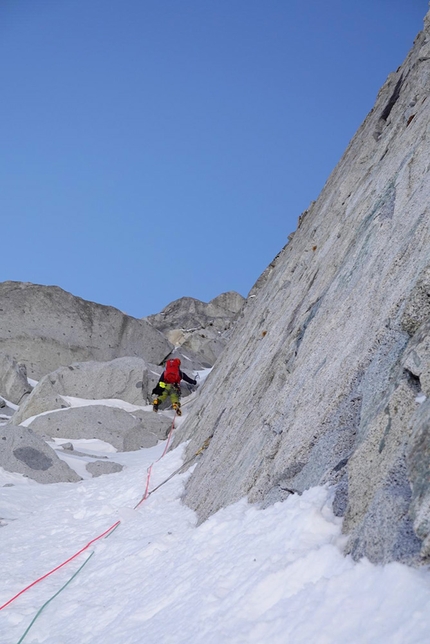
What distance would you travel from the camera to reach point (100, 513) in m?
10.7

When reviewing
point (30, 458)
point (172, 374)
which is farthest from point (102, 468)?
point (172, 374)

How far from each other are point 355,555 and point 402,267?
121 inches

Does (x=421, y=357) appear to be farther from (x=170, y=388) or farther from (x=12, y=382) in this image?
(x=12, y=382)

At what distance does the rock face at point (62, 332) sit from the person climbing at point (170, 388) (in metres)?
7.10

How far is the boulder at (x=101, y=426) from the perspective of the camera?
1930 cm

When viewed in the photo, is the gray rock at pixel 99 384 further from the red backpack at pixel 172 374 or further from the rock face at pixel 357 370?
the rock face at pixel 357 370

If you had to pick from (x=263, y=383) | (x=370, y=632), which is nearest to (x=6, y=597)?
(x=263, y=383)

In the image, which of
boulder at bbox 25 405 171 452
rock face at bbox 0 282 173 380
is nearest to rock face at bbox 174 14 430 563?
boulder at bbox 25 405 171 452

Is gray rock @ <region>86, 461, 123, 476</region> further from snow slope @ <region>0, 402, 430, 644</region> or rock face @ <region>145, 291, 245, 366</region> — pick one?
rock face @ <region>145, 291, 245, 366</region>

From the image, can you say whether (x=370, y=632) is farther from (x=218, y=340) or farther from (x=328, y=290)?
(x=218, y=340)

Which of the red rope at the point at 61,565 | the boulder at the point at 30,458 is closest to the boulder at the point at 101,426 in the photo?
the boulder at the point at 30,458

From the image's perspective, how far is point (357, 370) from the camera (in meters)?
5.71

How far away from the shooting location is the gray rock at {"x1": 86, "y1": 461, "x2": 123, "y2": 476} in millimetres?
15602

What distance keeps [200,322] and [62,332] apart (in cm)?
2291
